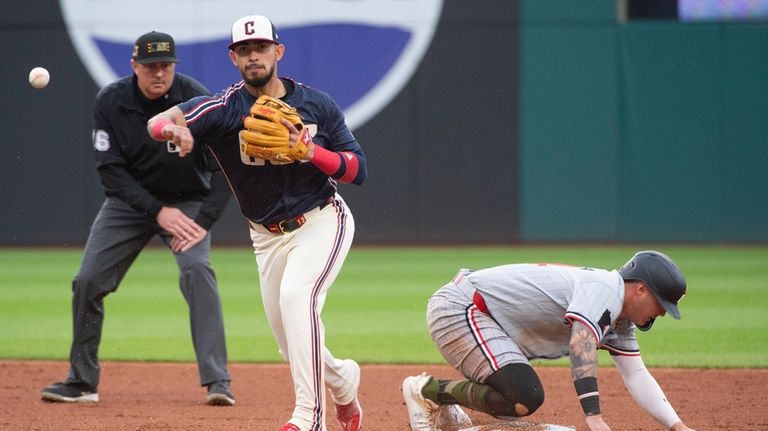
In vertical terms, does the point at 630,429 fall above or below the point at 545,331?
below

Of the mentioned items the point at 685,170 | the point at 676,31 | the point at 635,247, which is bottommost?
the point at 635,247

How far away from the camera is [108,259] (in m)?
6.04

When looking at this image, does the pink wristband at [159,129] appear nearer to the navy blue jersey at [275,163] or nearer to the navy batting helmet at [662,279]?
the navy blue jersey at [275,163]

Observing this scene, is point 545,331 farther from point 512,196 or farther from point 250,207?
point 512,196

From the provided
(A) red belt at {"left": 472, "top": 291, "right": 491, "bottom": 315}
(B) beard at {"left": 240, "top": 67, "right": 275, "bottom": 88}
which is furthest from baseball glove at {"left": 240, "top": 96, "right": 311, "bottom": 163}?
(A) red belt at {"left": 472, "top": 291, "right": 491, "bottom": 315}

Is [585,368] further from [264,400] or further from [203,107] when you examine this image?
[264,400]

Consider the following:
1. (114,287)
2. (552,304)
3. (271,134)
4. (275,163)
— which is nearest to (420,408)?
(552,304)

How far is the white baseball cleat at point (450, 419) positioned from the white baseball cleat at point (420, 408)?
0.03 m

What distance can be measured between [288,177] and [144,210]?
1336mm

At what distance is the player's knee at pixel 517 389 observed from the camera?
4.67 meters

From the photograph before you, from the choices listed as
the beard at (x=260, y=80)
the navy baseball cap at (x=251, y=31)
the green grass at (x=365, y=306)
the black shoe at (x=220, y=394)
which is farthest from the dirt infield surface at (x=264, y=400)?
the navy baseball cap at (x=251, y=31)

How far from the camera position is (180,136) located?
4.49m

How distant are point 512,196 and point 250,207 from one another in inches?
415

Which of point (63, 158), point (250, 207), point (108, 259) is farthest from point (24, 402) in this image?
point (63, 158)
